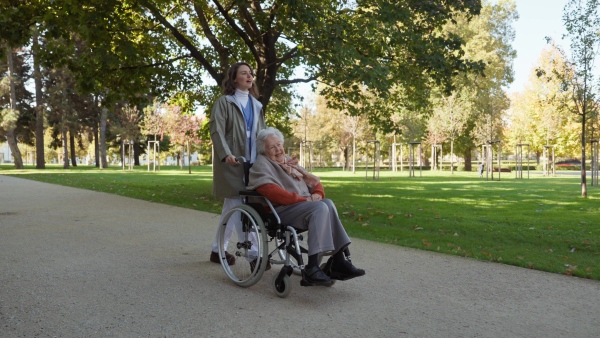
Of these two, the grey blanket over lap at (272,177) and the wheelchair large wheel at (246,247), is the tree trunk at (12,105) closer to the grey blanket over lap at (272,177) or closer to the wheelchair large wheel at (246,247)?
the wheelchair large wheel at (246,247)

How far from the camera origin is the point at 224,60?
524 inches

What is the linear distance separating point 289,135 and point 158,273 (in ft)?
45.0

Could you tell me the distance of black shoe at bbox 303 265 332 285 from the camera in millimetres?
4039

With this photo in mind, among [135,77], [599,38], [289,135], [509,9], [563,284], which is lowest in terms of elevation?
[563,284]

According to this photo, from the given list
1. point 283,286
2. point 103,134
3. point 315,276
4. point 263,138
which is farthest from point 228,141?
point 103,134

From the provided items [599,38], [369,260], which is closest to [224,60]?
[369,260]

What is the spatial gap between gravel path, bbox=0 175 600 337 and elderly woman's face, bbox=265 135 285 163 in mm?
1162

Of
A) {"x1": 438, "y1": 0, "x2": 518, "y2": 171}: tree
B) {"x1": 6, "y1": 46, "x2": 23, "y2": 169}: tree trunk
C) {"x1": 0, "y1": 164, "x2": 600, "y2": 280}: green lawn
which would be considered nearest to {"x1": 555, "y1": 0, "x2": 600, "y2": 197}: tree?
{"x1": 0, "y1": 164, "x2": 600, "y2": 280}: green lawn

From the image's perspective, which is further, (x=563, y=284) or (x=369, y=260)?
(x=369, y=260)

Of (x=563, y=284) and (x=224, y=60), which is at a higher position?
(x=224, y=60)

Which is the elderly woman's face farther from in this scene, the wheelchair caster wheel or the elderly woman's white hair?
the wheelchair caster wheel

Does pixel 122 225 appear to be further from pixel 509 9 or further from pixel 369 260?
pixel 509 9

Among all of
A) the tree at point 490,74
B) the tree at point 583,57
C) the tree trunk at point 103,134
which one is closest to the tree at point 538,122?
the tree at point 490,74

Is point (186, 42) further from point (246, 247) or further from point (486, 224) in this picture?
point (246, 247)
